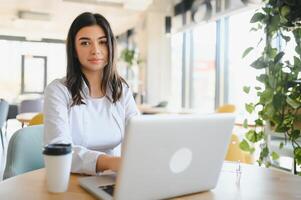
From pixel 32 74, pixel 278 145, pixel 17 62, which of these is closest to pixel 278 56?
pixel 278 145

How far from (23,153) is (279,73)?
1.33 m

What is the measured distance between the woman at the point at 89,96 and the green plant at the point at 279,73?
0.75 metres

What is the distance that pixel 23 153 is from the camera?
1.45 m

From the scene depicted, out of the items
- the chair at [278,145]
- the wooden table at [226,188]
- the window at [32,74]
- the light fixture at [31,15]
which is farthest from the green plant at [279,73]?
the window at [32,74]

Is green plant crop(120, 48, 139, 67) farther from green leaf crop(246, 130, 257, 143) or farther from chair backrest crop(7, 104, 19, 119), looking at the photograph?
green leaf crop(246, 130, 257, 143)

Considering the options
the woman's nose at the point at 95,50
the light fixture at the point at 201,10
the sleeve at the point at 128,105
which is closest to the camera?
the woman's nose at the point at 95,50

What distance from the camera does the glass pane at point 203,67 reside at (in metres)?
6.27

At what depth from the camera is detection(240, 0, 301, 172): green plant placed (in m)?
1.75

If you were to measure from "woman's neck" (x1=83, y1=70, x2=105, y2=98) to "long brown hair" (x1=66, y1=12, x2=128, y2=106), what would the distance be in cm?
2

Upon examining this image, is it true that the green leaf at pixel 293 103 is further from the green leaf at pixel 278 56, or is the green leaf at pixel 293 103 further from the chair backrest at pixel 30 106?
the chair backrest at pixel 30 106

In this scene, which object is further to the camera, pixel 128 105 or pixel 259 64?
pixel 259 64

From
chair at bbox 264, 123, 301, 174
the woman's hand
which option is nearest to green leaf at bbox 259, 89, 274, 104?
chair at bbox 264, 123, 301, 174

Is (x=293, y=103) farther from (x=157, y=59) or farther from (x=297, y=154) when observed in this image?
(x=157, y=59)

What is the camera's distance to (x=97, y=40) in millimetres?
1477
